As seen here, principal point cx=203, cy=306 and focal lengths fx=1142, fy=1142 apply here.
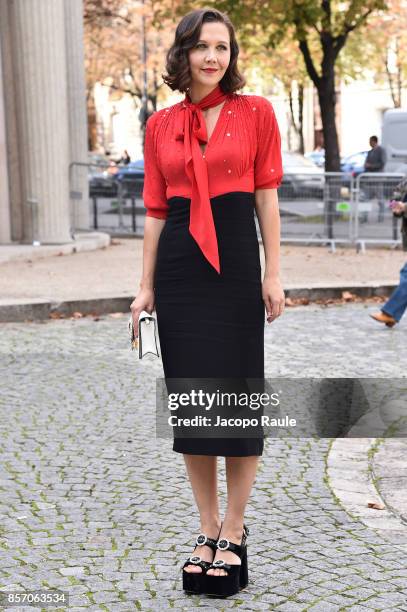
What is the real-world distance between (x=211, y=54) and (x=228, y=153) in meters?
0.34

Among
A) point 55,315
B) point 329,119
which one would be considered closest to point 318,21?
point 329,119

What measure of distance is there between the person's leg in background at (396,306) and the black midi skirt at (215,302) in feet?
19.3

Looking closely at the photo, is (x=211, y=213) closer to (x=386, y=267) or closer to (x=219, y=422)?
(x=219, y=422)

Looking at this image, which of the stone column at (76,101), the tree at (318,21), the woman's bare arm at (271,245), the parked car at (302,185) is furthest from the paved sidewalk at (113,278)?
the woman's bare arm at (271,245)

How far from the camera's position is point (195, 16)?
388 cm

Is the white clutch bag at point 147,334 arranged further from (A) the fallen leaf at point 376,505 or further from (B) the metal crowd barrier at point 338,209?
(B) the metal crowd barrier at point 338,209

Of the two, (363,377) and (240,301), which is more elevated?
(240,301)

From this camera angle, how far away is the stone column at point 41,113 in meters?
15.5

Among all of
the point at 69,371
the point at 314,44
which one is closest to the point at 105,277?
the point at 69,371

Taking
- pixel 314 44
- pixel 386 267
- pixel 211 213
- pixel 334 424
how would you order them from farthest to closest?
pixel 314 44
pixel 386 267
pixel 334 424
pixel 211 213

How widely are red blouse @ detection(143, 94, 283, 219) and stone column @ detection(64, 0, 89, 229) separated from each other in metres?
14.8

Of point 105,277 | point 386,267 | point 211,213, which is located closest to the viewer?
point 211,213

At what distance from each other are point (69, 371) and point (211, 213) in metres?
4.58

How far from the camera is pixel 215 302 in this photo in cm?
390
